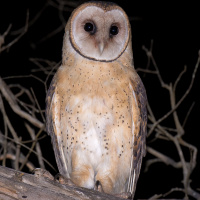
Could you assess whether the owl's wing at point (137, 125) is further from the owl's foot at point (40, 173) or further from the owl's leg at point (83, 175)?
the owl's foot at point (40, 173)

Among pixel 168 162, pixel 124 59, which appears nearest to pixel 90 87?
pixel 124 59

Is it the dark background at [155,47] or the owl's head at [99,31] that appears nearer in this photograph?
the owl's head at [99,31]

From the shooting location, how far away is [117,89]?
2844 mm

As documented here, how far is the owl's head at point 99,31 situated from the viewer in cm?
287

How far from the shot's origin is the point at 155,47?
695cm

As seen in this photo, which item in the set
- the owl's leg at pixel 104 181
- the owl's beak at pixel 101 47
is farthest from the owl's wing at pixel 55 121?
the owl's beak at pixel 101 47

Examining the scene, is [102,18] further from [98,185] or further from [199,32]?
[199,32]

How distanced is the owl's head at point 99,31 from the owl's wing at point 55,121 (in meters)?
0.36

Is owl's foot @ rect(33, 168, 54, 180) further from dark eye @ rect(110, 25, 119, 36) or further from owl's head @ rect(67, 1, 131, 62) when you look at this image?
dark eye @ rect(110, 25, 119, 36)

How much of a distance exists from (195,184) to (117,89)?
14.9 feet

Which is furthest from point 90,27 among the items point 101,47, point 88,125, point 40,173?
point 40,173

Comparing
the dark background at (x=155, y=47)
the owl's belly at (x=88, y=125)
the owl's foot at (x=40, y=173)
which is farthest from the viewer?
the dark background at (x=155, y=47)

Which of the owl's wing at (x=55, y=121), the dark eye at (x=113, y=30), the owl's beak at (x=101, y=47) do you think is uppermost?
the dark eye at (x=113, y=30)

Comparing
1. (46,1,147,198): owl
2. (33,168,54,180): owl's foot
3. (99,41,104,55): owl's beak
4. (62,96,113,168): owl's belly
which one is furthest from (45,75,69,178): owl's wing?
(33,168,54,180): owl's foot
